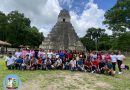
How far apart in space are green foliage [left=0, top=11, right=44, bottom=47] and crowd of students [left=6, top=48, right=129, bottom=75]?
48144mm

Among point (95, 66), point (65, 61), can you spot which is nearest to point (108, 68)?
point (95, 66)

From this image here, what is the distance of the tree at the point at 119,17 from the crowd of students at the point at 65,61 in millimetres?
28367

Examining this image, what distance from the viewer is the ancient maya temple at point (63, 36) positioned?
5581cm

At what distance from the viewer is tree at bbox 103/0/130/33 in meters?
48.7

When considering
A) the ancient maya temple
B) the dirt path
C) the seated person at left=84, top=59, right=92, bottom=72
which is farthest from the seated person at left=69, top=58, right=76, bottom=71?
the ancient maya temple

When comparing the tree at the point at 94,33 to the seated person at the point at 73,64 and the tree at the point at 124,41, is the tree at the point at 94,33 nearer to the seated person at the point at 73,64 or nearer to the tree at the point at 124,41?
the tree at the point at 124,41

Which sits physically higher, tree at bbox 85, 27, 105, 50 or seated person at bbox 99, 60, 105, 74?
tree at bbox 85, 27, 105, 50

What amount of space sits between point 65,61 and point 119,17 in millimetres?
31943

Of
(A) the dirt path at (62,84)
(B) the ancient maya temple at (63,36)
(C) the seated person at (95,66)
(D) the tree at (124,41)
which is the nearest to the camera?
(A) the dirt path at (62,84)

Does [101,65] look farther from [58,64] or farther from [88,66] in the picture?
[58,64]

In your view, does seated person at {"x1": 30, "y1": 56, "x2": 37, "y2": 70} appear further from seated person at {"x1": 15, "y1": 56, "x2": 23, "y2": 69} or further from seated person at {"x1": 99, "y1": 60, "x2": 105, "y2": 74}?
seated person at {"x1": 99, "y1": 60, "x2": 105, "y2": 74}

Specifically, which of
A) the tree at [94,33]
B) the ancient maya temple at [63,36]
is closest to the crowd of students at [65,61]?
the ancient maya temple at [63,36]

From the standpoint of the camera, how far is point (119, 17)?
50.4m

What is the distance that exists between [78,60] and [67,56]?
4.07 feet
